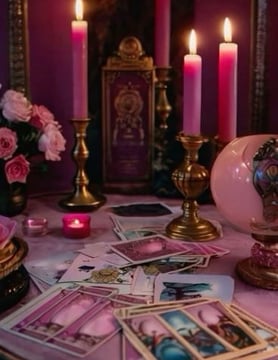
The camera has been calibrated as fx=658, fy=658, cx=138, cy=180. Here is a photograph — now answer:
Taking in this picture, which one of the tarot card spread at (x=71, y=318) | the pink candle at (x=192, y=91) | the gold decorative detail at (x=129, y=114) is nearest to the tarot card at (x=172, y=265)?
the tarot card spread at (x=71, y=318)

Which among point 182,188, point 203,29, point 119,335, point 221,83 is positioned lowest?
point 119,335

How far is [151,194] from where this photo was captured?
1.51 m

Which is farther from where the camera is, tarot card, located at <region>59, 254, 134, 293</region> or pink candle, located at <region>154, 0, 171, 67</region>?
pink candle, located at <region>154, 0, 171, 67</region>

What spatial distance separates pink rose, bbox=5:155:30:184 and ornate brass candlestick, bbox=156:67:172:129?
13.6 inches

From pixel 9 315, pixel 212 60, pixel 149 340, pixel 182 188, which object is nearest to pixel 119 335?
pixel 149 340

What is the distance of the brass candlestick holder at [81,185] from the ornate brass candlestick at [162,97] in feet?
0.66

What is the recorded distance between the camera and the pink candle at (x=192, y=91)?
3.82 ft

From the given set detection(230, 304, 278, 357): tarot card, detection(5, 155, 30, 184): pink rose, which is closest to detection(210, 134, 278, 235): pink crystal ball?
detection(230, 304, 278, 357): tarot card

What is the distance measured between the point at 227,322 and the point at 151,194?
27.1 inches

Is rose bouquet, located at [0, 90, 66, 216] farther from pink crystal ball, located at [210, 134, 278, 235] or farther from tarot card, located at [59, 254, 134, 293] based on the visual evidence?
pink crystal ball, located at [210, 134, 278, 235]

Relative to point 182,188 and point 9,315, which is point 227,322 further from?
point 182,188

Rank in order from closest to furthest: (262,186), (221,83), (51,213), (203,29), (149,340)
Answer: (149,340) → (262,186) → (221,83) → (51,213) → (203,29)

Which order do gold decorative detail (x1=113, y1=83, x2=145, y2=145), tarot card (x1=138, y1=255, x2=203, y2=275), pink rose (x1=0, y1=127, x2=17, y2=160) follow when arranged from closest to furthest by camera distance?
1. tarot card (x1=138, y1=255, x2=203, y2=275)
2. pink rose (x1=0, y1=127, x2=17, y2=160)
3. gold decorative detail (x1=113, y1=83, x2=145, y2=145)

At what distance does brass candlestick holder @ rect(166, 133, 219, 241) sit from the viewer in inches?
46.9
